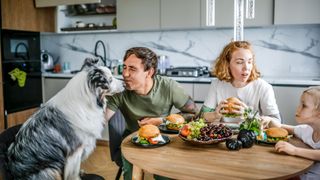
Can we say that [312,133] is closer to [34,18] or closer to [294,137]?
[294,137]

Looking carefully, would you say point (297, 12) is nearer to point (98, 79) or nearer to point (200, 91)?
point (200, 91)

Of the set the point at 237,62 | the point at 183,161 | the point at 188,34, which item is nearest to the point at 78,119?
the point at 183,161

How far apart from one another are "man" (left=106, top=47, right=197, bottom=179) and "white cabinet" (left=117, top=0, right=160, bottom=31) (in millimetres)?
1856

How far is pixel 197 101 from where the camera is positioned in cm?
357

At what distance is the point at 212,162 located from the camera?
1.31m

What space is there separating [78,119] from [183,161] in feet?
1.68

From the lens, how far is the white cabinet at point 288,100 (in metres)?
3.18

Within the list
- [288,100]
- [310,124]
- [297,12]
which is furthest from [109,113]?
[297,12]

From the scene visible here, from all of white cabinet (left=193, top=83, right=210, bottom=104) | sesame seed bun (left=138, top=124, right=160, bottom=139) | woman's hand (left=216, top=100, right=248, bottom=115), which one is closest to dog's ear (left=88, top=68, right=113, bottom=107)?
sesame seed bun (left=138, top=124, right=160, bottom=139)

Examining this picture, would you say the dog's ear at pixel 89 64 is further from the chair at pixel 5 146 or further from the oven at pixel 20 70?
the oven at pixel 20 70

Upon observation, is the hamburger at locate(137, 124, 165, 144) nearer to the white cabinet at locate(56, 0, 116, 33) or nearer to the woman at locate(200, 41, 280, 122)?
the woman at locate(200, 41, 280, 122)

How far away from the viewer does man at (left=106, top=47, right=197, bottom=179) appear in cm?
190

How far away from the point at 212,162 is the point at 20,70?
334 cm

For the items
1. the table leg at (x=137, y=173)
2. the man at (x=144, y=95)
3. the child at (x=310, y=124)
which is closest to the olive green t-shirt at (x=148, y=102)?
the man at (x=144, y=95)
